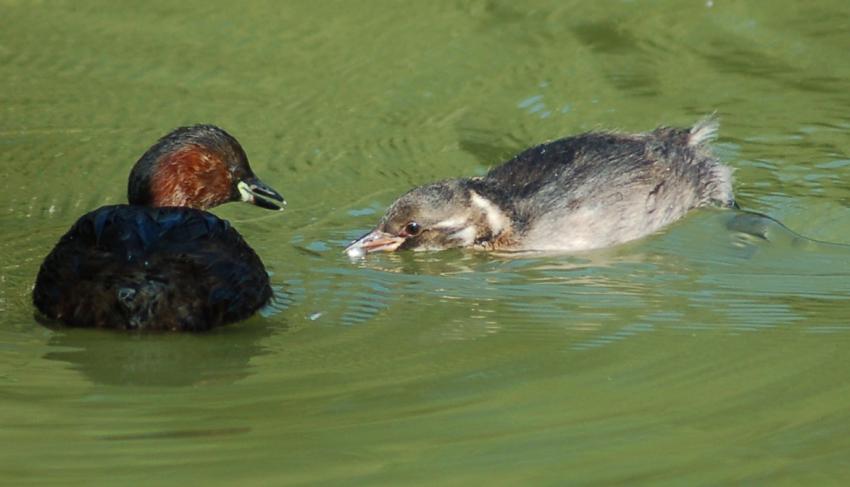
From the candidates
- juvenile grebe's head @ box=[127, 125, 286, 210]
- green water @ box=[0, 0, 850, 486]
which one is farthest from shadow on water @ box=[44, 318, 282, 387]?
juvenile grebe's head @ box=[127, 125, 286, 210]

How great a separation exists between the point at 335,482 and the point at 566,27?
7204 mm

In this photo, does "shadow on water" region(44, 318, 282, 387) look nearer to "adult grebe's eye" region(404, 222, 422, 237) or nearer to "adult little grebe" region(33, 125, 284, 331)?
"adult little grebe" region(33, 125, 284, 331)

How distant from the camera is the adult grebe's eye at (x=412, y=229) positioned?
26.8 ft

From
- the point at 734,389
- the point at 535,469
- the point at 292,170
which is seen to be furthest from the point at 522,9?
the point at 535,469

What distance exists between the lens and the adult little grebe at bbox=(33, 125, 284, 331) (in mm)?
6215

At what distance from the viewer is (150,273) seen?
20.4ft

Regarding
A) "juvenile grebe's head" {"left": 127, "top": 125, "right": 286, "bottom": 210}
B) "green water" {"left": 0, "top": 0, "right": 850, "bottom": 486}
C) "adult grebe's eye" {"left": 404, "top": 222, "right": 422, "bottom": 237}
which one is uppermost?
"juvenile grebe's head" {"left": 127, "top": 125, "right": 286, "bottom": 210}

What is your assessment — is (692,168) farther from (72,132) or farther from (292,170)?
(72,132)

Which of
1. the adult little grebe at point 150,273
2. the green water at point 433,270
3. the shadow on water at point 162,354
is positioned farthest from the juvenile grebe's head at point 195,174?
the shadow on water at point 162,354

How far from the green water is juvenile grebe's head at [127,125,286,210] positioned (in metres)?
0.38

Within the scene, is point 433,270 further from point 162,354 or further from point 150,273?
point 162,354

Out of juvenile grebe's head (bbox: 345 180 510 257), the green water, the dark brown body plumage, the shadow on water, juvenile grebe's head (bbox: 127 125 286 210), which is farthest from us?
juvenile grebe's head (bbox: 345 180 510 257)

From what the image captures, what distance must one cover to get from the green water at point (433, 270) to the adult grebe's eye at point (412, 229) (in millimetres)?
246

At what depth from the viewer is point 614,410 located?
5.00 metres
